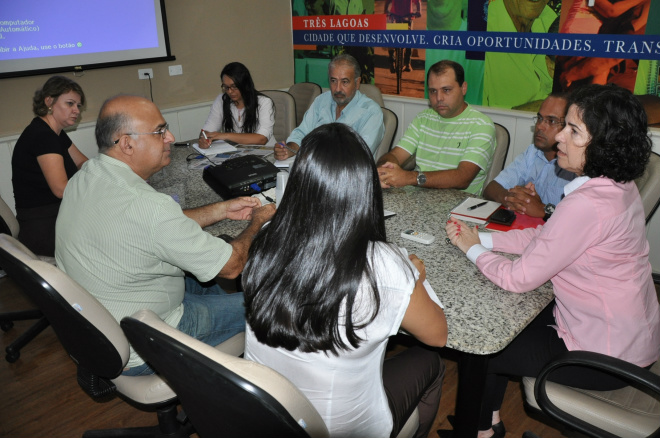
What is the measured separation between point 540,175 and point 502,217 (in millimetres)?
608

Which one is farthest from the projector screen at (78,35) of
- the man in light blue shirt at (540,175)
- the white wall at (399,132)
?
the man in light blue shirt at (540,175)

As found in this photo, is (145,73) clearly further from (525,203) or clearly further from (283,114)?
(525,203)

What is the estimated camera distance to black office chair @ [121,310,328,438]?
0.86 m

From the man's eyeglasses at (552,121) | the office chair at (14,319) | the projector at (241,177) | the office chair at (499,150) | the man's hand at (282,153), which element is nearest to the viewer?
the man's eyeglasses at (552,121)

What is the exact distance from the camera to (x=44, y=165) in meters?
2.49

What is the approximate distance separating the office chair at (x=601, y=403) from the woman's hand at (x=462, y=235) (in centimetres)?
47

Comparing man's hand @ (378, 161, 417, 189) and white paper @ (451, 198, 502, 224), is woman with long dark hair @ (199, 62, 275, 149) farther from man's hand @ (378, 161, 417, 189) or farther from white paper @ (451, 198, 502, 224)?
white paper @ (451, 198, 502, 224)

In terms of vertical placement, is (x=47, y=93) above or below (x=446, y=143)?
above

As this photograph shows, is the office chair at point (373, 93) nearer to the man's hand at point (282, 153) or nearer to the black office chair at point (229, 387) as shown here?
the man's hand at point (282, 153)

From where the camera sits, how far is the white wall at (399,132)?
10.6ft

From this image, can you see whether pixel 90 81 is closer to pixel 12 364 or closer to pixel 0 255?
pixel 12 364

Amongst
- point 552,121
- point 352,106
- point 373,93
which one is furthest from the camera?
point 373,93

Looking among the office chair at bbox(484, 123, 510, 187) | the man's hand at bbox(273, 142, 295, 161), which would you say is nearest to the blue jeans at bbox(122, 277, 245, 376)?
the man's hand at bbox(273, 142, 295, 161)

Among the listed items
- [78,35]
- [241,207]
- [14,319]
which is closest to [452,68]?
[241,207]
